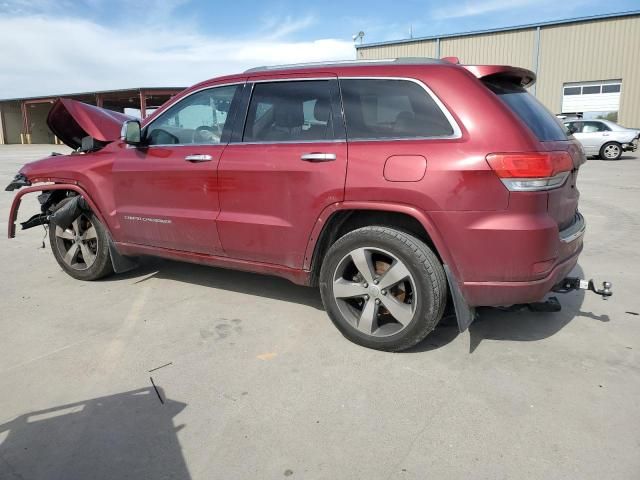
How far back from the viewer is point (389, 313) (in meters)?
3.36

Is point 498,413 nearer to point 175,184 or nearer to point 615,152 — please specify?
point 175,184

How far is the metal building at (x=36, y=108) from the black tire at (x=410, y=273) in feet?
127

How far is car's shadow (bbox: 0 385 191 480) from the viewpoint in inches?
89.0

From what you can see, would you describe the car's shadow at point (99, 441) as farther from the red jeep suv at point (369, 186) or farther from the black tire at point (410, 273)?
the red jeep suv at point (369, 186)

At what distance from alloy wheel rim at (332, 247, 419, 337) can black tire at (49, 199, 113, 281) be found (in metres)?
2.47

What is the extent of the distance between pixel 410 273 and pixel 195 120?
2.18 meters

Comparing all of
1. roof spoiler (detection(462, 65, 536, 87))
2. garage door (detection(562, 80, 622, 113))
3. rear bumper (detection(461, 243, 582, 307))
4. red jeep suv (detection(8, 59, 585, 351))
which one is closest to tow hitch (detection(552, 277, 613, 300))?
red jeep suv (detection(8, 59, 585, 351))

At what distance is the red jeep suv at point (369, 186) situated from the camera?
287cm

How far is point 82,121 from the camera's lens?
462 centimetres

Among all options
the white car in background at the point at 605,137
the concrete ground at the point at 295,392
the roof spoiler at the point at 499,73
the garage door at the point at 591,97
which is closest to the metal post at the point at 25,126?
the garage door at the point at 591,97

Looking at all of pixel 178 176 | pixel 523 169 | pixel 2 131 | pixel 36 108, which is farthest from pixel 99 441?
pixel 2 131

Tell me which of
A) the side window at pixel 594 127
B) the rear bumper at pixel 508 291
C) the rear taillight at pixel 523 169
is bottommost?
the rear bumper at pixel 508 291

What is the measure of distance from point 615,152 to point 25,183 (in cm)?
1890

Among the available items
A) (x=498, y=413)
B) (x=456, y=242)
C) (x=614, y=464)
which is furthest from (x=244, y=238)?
(x=614, y=464)
